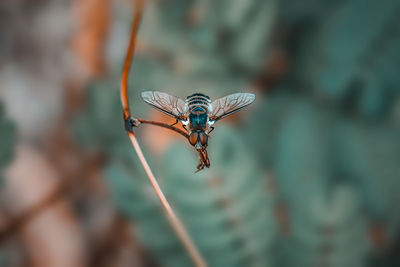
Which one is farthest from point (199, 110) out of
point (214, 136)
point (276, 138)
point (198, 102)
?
point (276, 138)

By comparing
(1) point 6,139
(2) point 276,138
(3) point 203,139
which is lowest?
(3) point 203,139

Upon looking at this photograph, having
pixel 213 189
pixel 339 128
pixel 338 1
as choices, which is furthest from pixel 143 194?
pixel 338 1

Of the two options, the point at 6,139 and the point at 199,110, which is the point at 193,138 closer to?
the point at 199,110

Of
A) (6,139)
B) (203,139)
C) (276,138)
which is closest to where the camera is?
(203,139)

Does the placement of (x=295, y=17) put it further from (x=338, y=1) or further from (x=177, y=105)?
(x=177, y=105)

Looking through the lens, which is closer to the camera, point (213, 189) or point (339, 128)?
point (213, 189)

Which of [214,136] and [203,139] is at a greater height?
[214,136]

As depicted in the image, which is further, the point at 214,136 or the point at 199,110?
the point at 214,136
